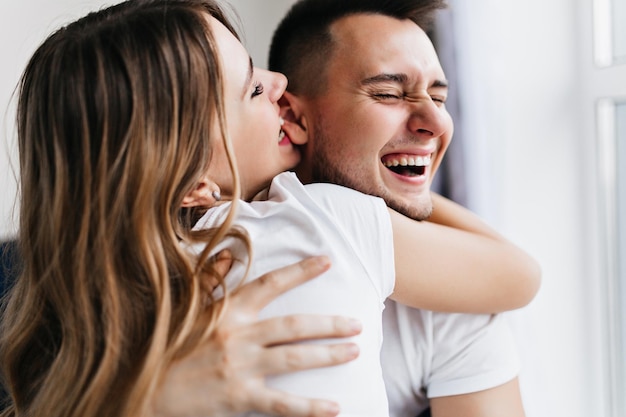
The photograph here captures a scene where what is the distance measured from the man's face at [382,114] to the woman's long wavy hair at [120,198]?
0.47m

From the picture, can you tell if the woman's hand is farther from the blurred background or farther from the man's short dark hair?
the blurred background

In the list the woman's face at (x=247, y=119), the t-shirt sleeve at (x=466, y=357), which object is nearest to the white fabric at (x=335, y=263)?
the woman's face at (x=247, y=119)

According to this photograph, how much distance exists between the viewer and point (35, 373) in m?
1.29

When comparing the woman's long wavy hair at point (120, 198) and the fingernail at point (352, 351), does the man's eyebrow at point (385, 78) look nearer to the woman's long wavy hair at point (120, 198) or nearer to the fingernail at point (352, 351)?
the woman's long wavy hair at point (120, 198)

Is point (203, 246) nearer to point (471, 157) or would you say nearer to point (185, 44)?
point (185, 44)

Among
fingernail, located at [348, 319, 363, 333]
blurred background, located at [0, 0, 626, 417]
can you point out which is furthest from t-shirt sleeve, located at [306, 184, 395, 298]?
blurred background, located at [0, 0, 626, 417]

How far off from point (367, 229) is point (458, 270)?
260 mm

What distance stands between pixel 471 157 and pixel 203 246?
107 cm

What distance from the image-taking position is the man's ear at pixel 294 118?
5.47 ft

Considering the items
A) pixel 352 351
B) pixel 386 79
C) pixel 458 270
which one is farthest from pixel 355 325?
pixel 386 79

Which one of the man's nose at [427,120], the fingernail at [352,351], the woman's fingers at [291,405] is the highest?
the man's nose at [427,120]

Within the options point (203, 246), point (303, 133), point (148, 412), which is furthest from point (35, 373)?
point (303, 133)

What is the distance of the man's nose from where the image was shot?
156 centimetres

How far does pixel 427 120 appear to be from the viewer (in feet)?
5.14
